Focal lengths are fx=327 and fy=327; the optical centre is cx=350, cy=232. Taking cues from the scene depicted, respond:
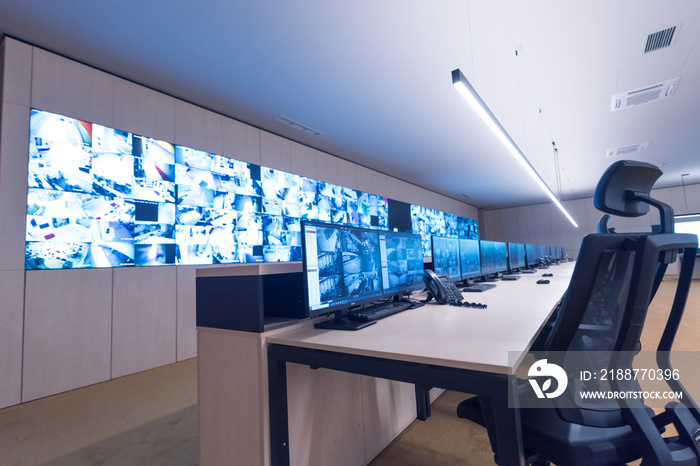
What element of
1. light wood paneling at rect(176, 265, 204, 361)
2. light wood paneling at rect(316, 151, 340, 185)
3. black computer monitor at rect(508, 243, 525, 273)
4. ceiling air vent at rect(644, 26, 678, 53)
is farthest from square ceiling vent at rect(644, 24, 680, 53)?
light wood paneling at rect(176, 265, 204, 361)

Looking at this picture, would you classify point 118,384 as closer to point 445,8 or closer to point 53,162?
point 53,162

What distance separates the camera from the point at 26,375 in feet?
8.89

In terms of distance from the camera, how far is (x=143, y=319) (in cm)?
344

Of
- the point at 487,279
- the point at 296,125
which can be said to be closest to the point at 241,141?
the point at 296,125

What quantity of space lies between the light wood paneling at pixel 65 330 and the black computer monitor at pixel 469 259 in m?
3.37

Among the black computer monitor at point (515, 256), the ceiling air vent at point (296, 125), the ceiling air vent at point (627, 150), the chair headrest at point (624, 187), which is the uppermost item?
the ceiling air vent at point (296, 125)

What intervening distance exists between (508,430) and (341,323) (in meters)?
0.74

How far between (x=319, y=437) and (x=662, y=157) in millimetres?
9491

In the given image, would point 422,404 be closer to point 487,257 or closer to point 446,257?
point 446,257

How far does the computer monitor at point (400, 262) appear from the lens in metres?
1.80

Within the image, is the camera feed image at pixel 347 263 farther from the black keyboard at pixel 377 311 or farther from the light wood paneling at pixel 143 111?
the light wood paneling at pixel 143 111

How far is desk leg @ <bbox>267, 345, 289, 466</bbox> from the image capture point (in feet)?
4.05

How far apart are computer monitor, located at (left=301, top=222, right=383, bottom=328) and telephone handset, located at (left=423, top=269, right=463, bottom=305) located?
1.59 feet

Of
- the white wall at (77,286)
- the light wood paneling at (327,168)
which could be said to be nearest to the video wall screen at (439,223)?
the light wood paneling at (327,168)
